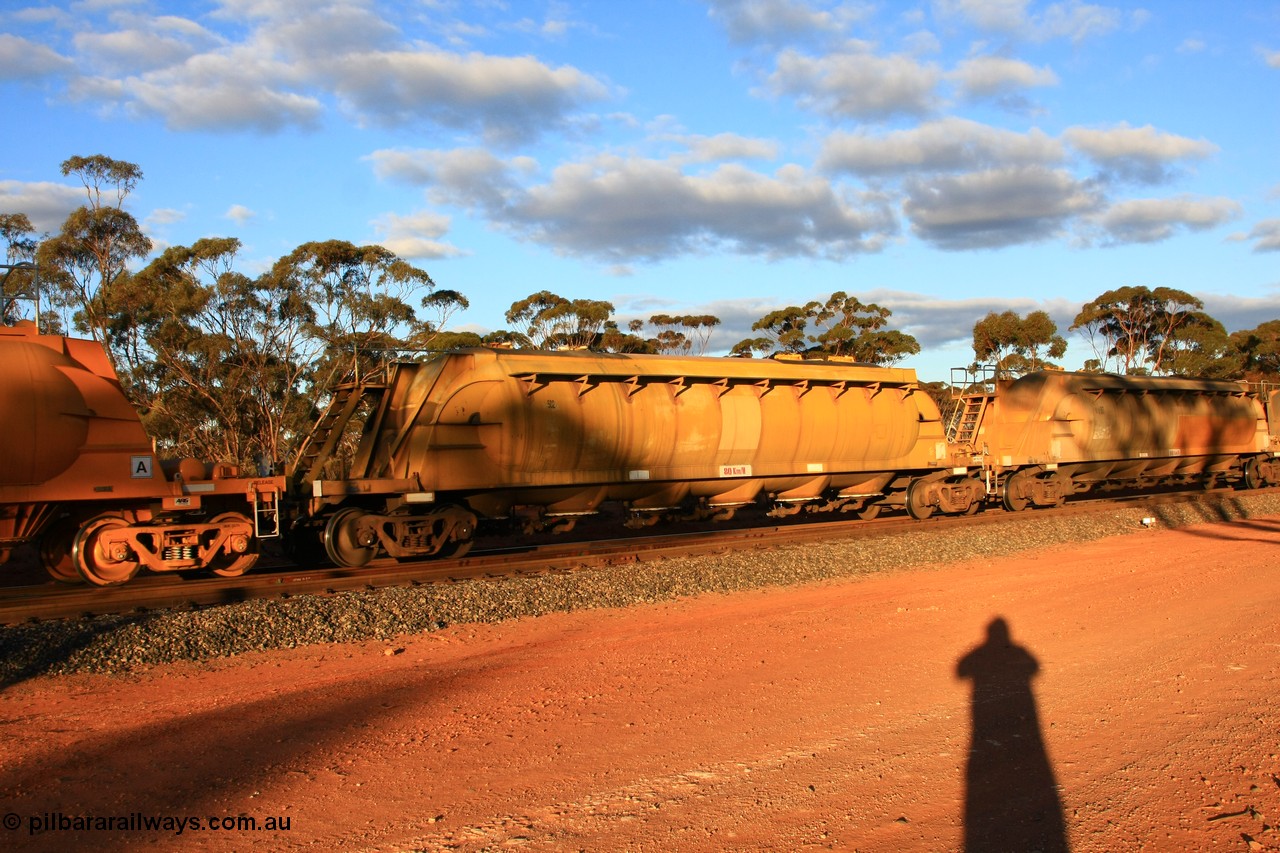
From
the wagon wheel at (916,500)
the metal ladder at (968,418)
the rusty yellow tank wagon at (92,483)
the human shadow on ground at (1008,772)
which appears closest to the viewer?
the human shadow on ground at (1008,772)

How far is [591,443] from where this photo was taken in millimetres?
14180

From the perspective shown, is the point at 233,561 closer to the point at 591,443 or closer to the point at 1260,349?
the point at 591,443

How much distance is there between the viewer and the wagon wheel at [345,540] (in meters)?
12.4

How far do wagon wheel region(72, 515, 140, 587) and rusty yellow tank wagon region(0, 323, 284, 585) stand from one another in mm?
12

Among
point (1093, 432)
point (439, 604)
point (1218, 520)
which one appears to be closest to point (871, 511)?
point (1093, 432)

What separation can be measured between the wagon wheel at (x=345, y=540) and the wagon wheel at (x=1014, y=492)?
1461 cm

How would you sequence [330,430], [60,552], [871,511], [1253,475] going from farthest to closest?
[1253,475] < [871,511] < [330,430] < [60,552]

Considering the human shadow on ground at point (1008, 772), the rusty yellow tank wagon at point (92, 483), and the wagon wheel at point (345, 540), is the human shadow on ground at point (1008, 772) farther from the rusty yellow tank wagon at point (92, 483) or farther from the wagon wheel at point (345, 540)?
the rusty yellow tank wagon at point (92, 483)

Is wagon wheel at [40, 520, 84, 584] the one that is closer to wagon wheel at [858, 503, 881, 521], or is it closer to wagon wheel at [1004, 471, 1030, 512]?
wagon wheel at [858, 503, 881, 521]

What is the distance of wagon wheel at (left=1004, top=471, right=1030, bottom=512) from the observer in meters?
20.6

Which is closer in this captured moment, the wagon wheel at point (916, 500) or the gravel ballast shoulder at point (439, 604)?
the gravel ballast shoulder at point (439, 604)

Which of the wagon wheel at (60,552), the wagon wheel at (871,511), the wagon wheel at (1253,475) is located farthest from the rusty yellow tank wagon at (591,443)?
the wagon wheel at (1253,475)

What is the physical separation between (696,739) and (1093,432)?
1883 centimetres

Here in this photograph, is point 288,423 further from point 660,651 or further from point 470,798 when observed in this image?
point 470,798
